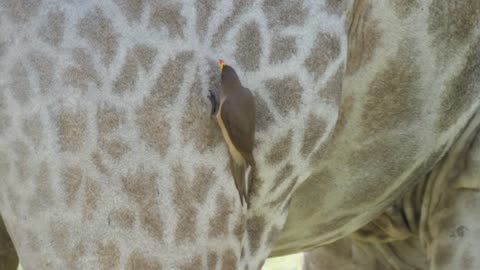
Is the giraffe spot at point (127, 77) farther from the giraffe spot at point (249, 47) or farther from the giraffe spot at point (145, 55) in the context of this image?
the giraffe spot at point (249, 47)

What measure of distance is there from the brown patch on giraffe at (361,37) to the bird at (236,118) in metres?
0.31

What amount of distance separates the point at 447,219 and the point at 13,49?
40.0 inches

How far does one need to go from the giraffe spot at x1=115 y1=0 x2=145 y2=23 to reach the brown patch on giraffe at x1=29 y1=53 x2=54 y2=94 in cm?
13

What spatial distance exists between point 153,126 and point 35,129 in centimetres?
17

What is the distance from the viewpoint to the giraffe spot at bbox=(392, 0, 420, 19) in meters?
2.12

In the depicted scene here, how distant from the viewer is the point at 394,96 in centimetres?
219

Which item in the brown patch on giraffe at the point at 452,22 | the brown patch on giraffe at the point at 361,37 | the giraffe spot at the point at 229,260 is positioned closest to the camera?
the giraffe spot at the point at 229,260

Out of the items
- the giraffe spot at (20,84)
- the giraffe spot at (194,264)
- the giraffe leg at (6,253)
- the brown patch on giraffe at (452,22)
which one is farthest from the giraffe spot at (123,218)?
the brown patch on giraffe at (452,22)

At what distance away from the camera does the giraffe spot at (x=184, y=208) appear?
1787mm

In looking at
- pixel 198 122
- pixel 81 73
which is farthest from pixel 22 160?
pixel 198 122

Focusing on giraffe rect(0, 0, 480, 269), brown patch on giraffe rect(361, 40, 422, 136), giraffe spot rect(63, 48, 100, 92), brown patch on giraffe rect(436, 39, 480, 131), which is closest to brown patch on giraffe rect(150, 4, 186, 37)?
giraffe rect(0, 0, 480, 269)

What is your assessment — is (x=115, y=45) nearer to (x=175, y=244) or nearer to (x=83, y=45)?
(x=83, y=45)

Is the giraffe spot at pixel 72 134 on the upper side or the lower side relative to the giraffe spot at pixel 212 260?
upper

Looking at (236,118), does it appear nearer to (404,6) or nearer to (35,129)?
(35,129)
